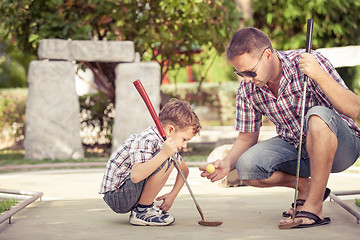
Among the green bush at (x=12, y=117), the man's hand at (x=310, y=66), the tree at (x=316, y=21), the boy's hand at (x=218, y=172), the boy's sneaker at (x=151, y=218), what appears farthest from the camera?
the tree at (x=316, y=21)

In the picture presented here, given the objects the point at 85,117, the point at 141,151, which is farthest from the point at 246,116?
the point at 85,117

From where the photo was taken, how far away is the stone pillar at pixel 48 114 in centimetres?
859

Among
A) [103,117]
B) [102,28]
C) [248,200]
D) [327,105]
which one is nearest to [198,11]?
[102,28]

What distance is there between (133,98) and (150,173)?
17.2 ft

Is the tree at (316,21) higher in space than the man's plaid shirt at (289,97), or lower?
higher

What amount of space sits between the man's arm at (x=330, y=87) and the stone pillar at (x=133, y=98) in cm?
522

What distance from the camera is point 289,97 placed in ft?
12.5

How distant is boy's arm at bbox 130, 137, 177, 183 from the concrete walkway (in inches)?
12.1

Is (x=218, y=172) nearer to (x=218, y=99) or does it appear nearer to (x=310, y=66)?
(x=310, y=66)

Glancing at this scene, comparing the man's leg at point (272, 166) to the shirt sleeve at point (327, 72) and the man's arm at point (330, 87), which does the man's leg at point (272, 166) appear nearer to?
the shirt sleeve at point (327, 72)

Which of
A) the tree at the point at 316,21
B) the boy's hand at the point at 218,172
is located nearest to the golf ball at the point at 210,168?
the boy's hand at the point at 218,172

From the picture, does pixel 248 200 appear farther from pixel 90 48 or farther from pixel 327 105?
pixel 90 48

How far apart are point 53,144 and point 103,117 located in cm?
175

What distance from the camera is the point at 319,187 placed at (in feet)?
11.5
